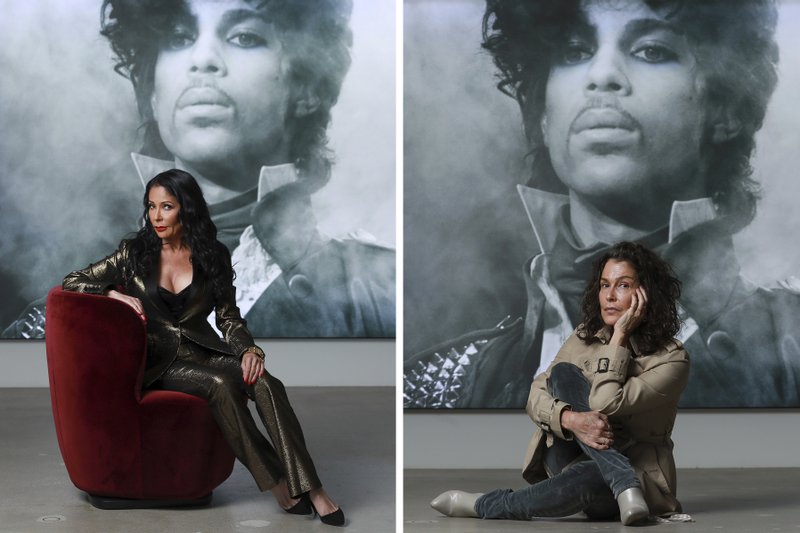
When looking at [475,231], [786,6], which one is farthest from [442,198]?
[786,6]

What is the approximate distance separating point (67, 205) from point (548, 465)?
13.9 feet

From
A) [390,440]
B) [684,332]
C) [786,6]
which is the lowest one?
[390,440]

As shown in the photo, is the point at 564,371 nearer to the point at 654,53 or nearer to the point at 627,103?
the point at 627,103

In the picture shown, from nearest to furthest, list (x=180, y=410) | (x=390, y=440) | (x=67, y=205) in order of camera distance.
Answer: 1. (x=180, y=410)
2. (x=390, y=440)
3. (x=67, y=205)

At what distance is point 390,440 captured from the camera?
5.41 metres

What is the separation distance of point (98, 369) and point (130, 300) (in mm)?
247

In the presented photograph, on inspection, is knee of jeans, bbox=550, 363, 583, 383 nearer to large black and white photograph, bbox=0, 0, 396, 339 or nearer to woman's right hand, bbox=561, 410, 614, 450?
woman's right hand, bbox=561, 410, 614, 450

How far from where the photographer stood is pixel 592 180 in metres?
5.69

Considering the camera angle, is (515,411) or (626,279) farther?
(515,411)

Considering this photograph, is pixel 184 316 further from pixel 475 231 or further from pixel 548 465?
pixel 475 231

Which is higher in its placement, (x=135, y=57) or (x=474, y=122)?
(x=135, y=57)

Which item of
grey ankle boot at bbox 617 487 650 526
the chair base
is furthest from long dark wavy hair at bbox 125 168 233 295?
grey ankle boot at bbox 617 487 650 526

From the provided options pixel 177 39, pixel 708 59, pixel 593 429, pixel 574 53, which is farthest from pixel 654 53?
pixel 177 39

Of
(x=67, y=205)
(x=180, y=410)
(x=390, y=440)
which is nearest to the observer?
(x=180, y=410)
